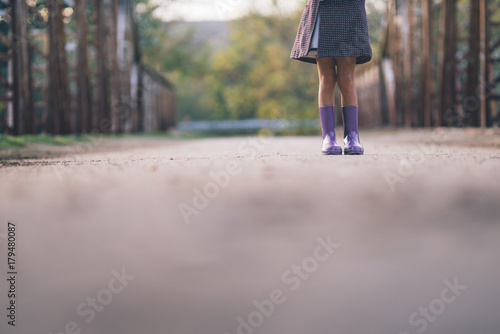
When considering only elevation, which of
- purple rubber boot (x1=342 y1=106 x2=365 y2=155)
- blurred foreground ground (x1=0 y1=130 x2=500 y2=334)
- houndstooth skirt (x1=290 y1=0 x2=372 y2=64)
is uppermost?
houndstooth skirt (x1=290 y1=0 x2=372 y2=64)

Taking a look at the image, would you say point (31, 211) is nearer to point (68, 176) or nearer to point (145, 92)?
point (68, 176)

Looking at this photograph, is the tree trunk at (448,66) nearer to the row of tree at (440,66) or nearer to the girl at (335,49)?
the row of tree at (440,66)

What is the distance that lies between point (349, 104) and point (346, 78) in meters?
0.19

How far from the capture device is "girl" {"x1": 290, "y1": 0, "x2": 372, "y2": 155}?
3.67 m

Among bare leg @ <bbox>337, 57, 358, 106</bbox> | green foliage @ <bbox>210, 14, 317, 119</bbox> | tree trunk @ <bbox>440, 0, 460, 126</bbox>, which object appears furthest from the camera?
green foliage @ <bbox>210, 14, 317, 119</bbox>

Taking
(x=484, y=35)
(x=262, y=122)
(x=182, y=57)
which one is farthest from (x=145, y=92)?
(x=262, y=122)

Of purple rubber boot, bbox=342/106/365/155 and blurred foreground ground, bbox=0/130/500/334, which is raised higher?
purple rubber boot, bbox=342/106/365/155

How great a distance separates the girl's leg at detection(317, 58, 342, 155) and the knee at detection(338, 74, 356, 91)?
6 centimetres

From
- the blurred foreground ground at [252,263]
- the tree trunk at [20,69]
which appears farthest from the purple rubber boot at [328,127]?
the tree trunk at [20,69]

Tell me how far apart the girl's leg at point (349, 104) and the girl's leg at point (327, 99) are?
0.17 ft

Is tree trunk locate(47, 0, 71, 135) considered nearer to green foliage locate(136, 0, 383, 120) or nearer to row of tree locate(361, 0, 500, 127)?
row of tree locate(361, 0, 500, 127)

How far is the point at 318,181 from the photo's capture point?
265 centimetres

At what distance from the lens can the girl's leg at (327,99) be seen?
3869 mm

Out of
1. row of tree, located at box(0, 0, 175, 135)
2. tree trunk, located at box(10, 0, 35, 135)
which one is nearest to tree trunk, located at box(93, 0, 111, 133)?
row of tree, located at box(0, 0, 175, 135)
